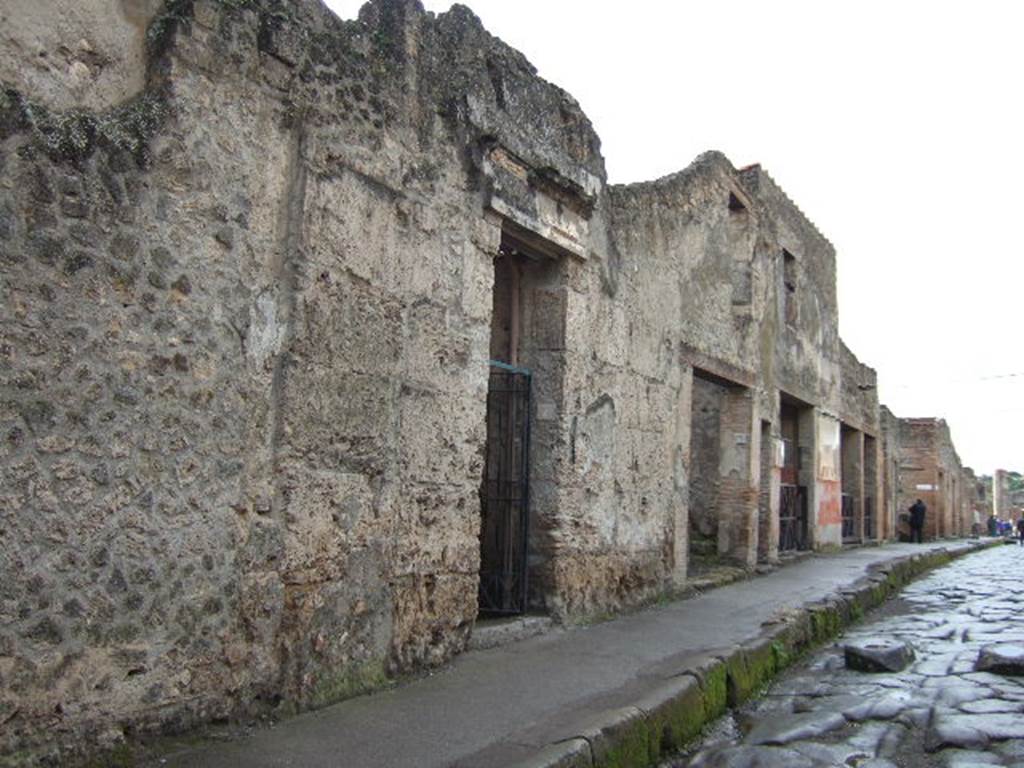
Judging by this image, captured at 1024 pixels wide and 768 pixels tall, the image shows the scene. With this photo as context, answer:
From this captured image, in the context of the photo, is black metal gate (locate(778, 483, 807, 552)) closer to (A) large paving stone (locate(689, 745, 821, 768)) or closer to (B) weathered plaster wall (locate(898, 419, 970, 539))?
(A) large paving stone (locate(689, 745, 821, 768))

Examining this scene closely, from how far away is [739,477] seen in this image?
1070 cm

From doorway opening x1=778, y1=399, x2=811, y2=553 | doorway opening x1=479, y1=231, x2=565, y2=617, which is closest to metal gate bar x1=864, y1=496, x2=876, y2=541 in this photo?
doorway opening x1=778, y1=399, x2=811, y2=553

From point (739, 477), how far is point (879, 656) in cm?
498

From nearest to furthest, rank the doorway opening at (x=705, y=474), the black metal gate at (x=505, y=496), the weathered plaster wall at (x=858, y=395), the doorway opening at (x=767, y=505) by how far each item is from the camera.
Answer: the black metal gate at (x=505, y=496) → the doorway opening at (x=705, y=474) → the doorway opening at (x=767, y=505) → the weathered plaster wall at (x=858, y=395)

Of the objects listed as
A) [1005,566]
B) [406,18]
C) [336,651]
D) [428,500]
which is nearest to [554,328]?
[428,500]

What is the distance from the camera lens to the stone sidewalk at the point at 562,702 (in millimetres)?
3271

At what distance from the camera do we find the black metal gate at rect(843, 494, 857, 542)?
1707cm

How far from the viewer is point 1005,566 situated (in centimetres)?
1520

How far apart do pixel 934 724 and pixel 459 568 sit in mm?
2489

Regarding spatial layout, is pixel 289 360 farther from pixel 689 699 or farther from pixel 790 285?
pixel 790 285

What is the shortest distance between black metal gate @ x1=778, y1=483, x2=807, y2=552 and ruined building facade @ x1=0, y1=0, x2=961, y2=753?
631 centimetres

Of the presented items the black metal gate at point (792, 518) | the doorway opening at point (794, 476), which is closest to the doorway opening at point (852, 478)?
the doorway opening at point (794, 476)

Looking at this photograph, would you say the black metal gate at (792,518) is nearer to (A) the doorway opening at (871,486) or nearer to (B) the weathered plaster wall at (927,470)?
(A) the doorway opening at (871,486)

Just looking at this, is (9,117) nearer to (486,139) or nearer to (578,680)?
(486,139)
